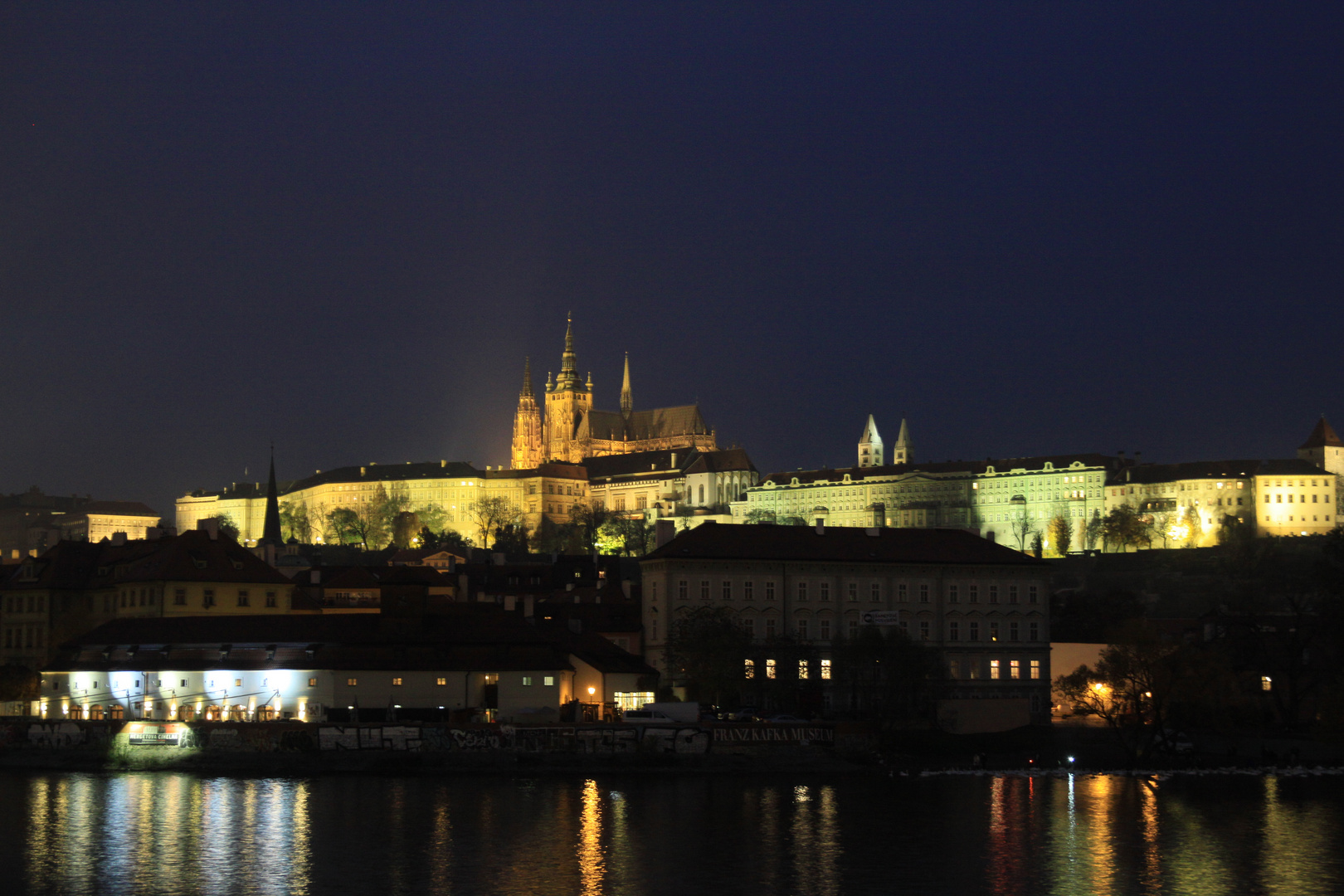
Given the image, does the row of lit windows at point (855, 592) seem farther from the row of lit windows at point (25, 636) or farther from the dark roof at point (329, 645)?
the row of lit windows at point (25, 636)

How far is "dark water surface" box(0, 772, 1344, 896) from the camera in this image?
1576 inches

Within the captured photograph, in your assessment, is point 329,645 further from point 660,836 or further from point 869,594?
point 869,594

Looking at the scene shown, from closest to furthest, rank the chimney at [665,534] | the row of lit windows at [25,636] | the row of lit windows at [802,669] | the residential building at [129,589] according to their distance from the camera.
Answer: the row of lit windows at [802,669] → the residential building at [129,589] → the row of lit windows at [25,636] → the chimney at [665,534]

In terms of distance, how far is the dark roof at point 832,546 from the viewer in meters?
78.4

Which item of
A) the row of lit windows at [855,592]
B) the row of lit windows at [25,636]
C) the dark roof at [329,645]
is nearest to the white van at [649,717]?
the dark roof at [329,645]

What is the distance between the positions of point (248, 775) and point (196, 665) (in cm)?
836

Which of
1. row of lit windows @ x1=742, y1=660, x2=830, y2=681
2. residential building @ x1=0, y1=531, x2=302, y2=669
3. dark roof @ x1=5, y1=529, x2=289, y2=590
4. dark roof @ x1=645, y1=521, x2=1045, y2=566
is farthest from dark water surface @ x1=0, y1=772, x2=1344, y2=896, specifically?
dark roof @ x1=645, y1=521, x2=1045, y2=566

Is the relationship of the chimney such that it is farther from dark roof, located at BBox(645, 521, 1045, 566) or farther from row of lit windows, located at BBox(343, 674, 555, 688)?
row of lit windows, located at BBox(343, 674, 555, 688)

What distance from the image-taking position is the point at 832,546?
80500 mm

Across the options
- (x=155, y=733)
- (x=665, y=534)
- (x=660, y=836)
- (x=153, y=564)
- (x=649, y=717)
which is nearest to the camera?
(x=660, y=836)

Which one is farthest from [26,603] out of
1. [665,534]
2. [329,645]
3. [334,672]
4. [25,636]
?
[665,534]

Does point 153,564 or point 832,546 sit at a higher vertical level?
point 832,546

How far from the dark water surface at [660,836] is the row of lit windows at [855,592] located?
18.1m

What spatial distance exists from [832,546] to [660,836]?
35.7 metres
